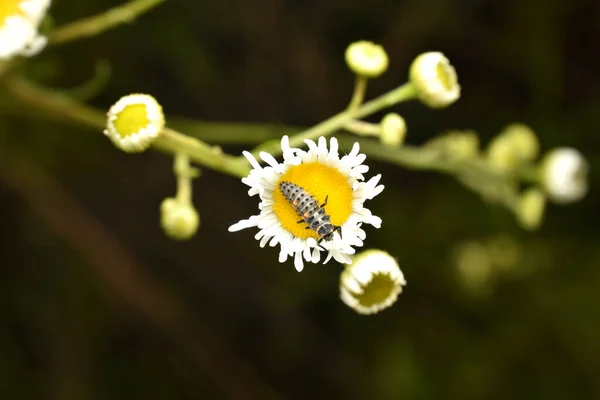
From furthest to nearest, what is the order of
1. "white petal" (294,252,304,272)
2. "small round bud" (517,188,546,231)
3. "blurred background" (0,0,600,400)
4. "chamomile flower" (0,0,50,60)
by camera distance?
"blurred background" (0,0,600,400)
"small round bud" (517,188,546,231)
"chamomile flower" (0,0,50,60)
"white petal" (294,252,304,272)

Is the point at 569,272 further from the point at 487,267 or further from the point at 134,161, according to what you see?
the point at 134,161

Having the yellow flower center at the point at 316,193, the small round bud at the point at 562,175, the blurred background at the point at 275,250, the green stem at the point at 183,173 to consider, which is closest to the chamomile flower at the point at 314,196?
the yellow flower center at the point at 316,193

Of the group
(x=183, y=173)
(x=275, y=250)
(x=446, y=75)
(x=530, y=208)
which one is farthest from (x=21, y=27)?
(x=275, y=250)

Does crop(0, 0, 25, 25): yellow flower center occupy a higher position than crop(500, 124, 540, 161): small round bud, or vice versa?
crop(500, 124, 540, 161): small round bud

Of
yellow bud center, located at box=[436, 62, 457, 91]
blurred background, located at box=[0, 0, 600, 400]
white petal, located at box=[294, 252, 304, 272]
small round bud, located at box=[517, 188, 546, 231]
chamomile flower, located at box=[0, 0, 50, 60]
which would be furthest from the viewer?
blurred background, located at box=[0, 0, 600, 400]

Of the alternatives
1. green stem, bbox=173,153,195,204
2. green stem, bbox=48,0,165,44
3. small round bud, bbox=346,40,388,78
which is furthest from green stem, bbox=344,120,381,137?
green stem, bbox=48,0,165,44

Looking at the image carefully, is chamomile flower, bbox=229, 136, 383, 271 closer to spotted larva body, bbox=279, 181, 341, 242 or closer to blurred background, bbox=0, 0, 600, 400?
spotted larva body, bbox=279, 181, 341, 242
